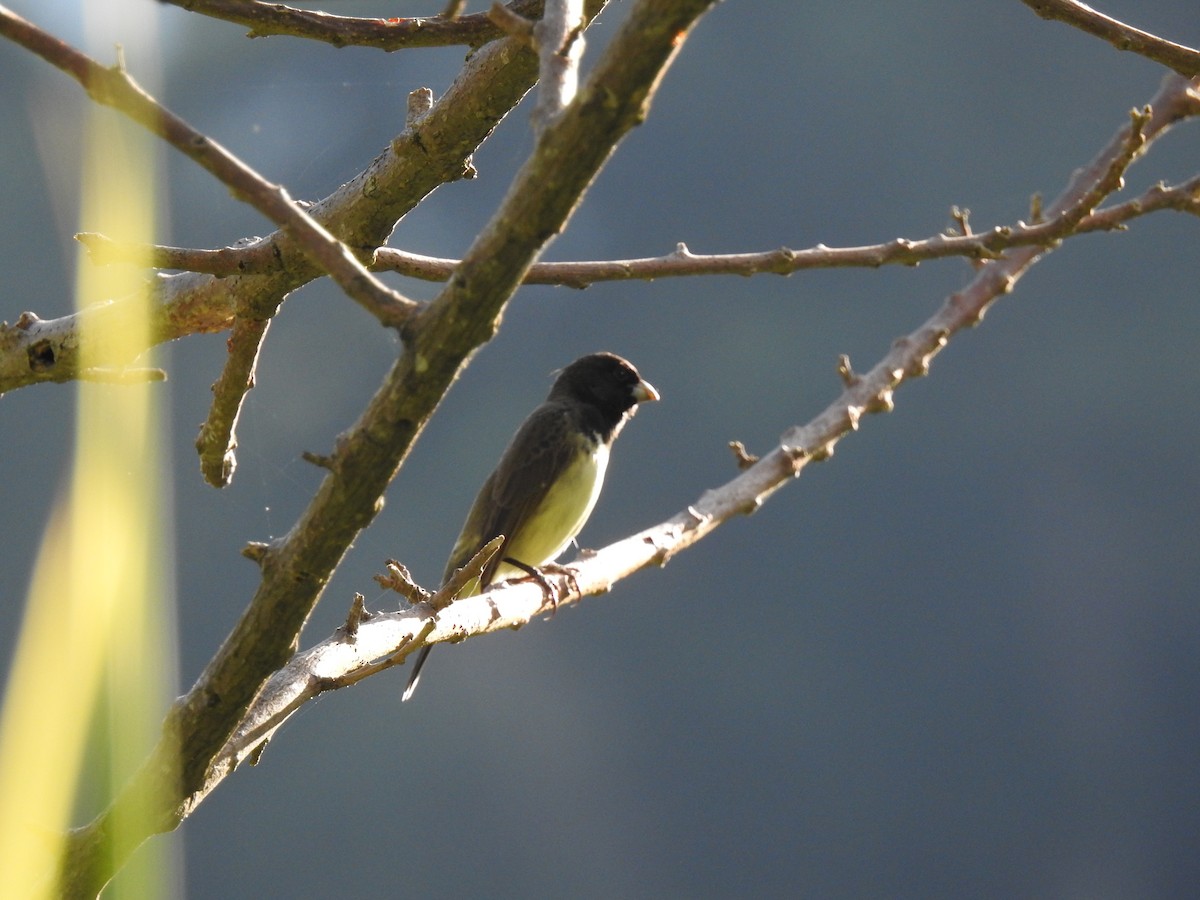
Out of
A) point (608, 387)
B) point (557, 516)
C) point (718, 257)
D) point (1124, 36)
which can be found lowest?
point (718, 257)

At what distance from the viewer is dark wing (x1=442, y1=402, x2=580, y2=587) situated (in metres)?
5.29

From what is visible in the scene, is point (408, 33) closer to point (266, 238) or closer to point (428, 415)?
point (266, 238)

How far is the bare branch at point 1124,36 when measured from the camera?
263 cm

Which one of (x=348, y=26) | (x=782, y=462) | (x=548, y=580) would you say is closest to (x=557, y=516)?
(x=548, y=580)

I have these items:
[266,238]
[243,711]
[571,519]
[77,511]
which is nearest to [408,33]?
[266,238]

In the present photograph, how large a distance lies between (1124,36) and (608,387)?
3.43 meters

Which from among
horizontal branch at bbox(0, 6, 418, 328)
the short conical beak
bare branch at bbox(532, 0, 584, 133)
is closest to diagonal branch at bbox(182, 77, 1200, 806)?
horizontal branch at bbox(0, 6, 418, 328)

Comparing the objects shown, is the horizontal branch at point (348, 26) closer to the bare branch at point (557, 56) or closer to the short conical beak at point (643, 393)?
the bare branch at point (557, 56)

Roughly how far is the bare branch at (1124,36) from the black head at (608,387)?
10.6 feet

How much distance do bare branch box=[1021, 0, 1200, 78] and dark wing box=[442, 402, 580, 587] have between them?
10.2ft

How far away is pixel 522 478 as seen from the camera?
535cm

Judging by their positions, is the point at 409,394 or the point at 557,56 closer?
the point at 409,394

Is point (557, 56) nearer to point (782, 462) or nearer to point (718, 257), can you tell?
point (718, 257)

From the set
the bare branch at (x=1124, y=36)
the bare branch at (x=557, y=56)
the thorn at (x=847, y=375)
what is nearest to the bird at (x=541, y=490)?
the thorn at (x=847, y=375)
